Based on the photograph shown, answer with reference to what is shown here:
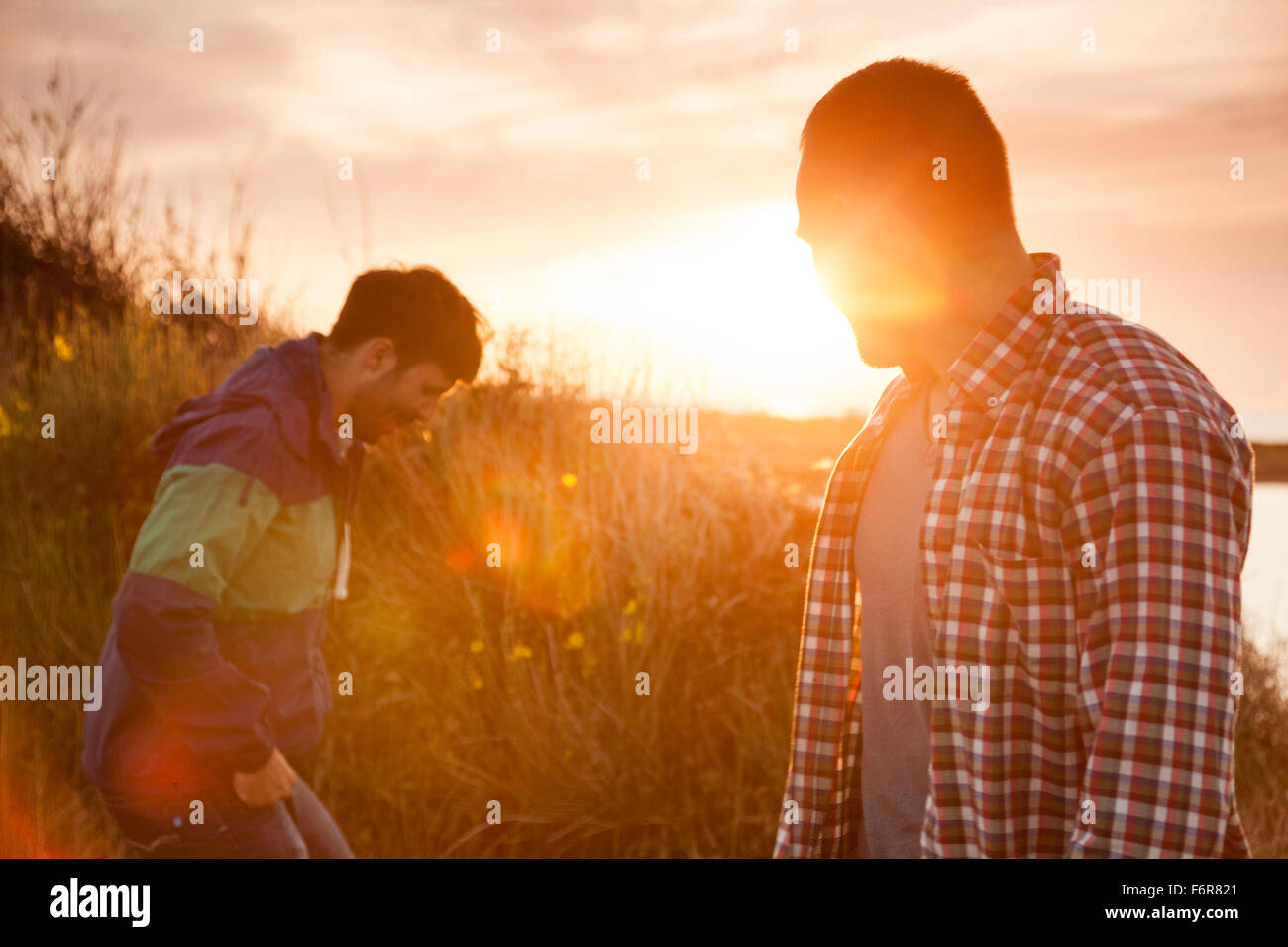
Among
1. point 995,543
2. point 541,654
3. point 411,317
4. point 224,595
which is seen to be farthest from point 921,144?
point 541,654

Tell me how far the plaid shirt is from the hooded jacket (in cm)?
174

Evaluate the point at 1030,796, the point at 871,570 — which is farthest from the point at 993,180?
the point at 1030,796

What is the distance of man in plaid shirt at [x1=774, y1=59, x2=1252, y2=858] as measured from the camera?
1.36 m

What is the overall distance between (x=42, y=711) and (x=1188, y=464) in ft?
21.0

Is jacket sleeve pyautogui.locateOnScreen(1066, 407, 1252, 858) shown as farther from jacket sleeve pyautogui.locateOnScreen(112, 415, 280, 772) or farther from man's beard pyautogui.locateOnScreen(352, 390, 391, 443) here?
man's beard pyautogui.locateOnScreen(352, 390, 391, 443)

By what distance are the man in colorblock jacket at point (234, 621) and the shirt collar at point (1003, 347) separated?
71.4 inches

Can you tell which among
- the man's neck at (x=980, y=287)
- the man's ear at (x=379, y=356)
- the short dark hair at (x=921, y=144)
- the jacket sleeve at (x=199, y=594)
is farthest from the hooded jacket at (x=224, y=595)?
the man's neck at (x=980, y=287)

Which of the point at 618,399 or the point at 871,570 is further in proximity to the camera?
the point at 618,399

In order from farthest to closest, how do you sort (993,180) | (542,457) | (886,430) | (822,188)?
1. (542,457)
2. (886,430)
3. (822,188)
4. (993,180)

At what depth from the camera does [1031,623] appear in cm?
151

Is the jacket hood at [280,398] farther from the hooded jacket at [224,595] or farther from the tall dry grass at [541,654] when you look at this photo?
the tall dry grass at [541,654]

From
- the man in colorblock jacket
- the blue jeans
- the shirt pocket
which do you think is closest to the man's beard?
the man in colorblock jacket

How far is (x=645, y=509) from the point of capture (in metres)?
5.21
